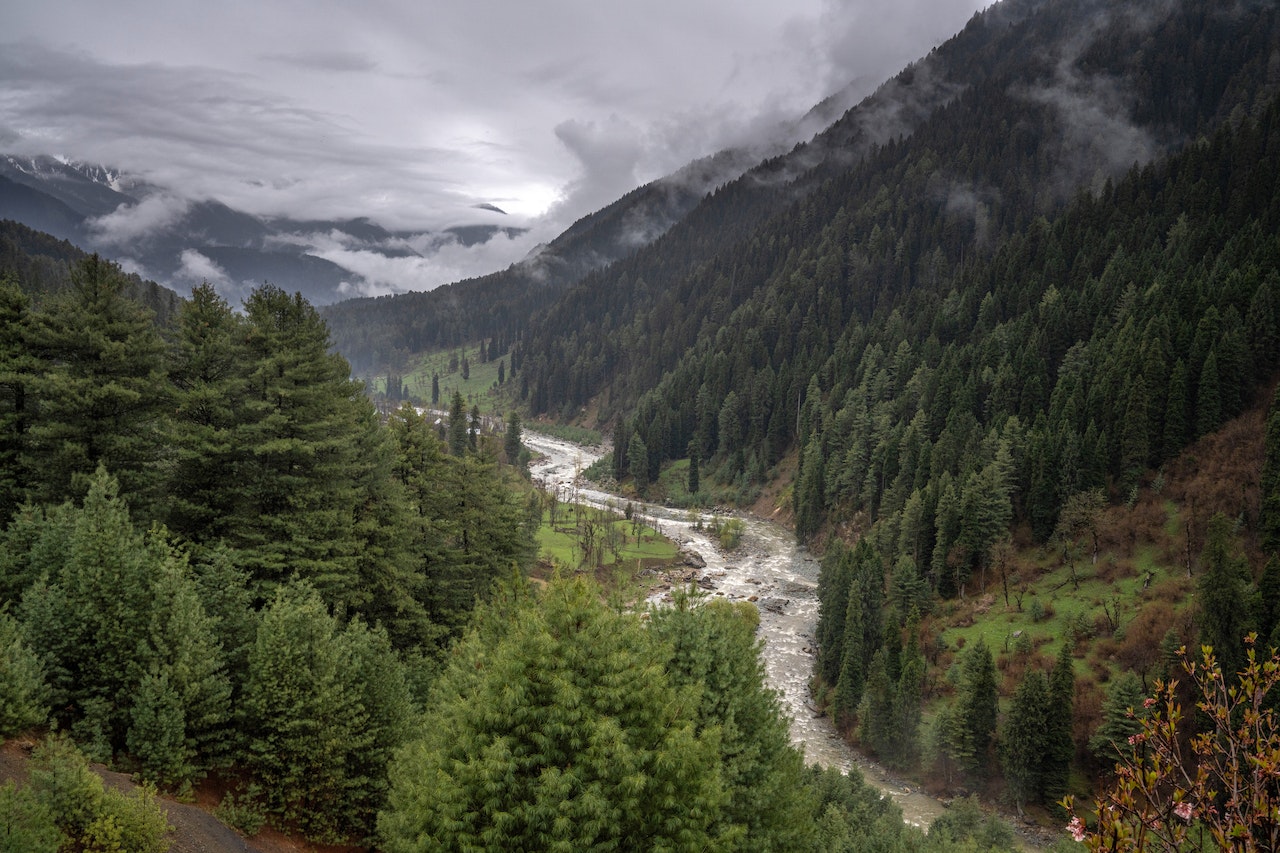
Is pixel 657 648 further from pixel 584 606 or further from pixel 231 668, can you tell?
pixel 231 668

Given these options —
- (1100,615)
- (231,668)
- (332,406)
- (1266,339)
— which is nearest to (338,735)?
(231,668)

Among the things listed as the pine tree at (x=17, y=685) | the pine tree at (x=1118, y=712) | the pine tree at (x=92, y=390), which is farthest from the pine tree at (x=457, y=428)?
the pine tree at (x=17, y=685)

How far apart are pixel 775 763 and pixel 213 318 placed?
34827 mm

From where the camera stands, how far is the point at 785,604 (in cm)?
10231

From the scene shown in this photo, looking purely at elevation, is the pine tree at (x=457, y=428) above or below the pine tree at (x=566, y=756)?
above

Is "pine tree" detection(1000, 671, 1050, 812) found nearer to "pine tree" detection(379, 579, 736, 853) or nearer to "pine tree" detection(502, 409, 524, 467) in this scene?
"pine tree" detection(379, 579, 736, 853)

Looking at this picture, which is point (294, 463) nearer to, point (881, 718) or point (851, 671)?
point (881, 718)

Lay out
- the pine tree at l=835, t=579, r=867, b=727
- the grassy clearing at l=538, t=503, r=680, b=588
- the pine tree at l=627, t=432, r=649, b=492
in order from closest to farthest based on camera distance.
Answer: the pine tree at l=835, t=579, r=867, b=727, the grassy clearing at l=538, t=503, r=680, b=588, the pine tree at l=627, t=432, r=649, b=492

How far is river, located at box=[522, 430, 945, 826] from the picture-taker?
65.1 meters

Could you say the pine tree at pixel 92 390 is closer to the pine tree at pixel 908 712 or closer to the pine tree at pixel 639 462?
the pine tree at pixel 908 712

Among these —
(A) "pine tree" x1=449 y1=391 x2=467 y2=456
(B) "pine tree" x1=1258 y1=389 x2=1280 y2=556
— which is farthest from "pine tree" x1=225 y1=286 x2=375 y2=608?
(A) "pine tree" x1=449 y1=391 x2=467 y2=456

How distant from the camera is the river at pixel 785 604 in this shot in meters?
65.1

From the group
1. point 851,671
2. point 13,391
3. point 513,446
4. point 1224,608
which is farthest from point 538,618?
point 513,446

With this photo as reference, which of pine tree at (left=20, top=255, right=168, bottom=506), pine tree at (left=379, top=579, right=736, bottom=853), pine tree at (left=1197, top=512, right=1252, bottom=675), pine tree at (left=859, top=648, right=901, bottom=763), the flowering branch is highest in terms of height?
pine tree at (left=20, top=255, right=168, bottom=506)
